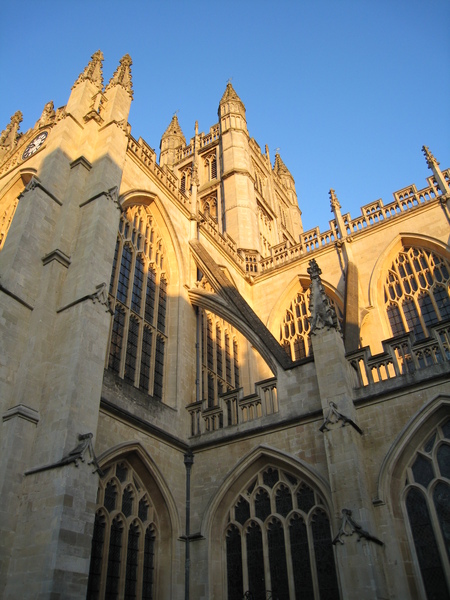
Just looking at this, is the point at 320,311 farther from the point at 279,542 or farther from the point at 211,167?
→ the point at 211,167

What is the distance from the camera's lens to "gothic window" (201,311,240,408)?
1449 centimetres

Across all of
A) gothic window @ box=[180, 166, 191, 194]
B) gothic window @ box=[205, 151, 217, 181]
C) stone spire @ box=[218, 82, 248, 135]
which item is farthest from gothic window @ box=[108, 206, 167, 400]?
stone spire @ box=[218, 82, 248, 135]

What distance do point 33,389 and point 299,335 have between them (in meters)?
10.6

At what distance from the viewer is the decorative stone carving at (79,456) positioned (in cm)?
766

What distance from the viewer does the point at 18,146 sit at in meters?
16.7

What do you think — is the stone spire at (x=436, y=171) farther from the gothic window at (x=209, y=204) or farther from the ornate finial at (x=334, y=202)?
the gothic window at (x=209, y=204)

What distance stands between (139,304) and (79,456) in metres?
5.66

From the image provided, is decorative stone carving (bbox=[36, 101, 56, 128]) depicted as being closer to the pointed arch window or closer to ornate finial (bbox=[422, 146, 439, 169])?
the pointed arch window

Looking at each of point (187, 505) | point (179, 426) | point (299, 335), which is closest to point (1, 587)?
point (187, 505)

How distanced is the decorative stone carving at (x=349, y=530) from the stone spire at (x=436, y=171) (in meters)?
12.1

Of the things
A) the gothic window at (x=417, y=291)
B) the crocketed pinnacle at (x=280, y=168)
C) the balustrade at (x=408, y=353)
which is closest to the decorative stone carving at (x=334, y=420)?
the balustrade at (x=408, y=353)

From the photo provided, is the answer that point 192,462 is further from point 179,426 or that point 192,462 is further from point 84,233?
point 84,233

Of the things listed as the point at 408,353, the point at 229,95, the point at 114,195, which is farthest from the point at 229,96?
the point at 408,353

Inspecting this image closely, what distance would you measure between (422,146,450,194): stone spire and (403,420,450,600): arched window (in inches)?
403
